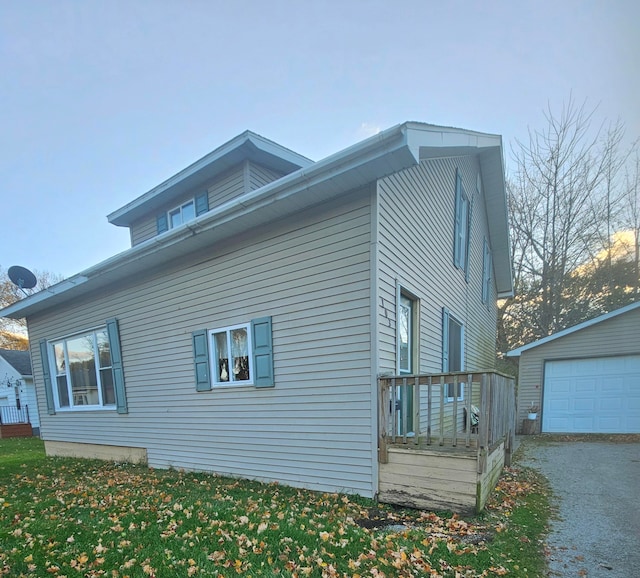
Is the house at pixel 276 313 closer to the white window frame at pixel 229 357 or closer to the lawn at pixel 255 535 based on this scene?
the white window frame at pixel 229 357

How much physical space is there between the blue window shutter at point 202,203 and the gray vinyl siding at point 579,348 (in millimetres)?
10424

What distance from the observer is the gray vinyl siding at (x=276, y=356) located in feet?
13.9

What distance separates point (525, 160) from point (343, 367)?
54.6ft

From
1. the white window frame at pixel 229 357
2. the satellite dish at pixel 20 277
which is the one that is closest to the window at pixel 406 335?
the white window frame at pixel 229 357

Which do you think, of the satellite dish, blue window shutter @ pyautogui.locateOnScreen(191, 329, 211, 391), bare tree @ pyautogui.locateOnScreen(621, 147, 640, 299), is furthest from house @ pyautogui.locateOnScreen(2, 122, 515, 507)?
bare tree @ pyautogui.locateOnScreen(621, 147, 640, 299)

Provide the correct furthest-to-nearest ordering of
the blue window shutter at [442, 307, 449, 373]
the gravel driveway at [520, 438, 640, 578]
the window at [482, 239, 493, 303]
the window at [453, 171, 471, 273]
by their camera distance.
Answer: the window at [482, 239, 493, 303]
the window at [453, 171, 471, 273]
the blue window shutter at [442, 307, 449, 373]
the gravel driveway at [520, 438, 640, 578]

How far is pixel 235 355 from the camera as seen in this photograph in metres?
5.41

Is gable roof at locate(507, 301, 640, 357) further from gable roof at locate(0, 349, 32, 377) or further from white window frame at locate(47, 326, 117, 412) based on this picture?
gable roof at locate(0, 349, 32, 377)

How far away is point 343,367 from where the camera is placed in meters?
4.29

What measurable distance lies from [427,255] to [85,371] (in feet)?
26.1

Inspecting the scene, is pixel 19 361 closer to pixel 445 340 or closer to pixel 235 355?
pixel 235 355

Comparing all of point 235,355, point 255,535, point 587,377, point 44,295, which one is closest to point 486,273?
point 587,377

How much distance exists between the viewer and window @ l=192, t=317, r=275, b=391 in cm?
493

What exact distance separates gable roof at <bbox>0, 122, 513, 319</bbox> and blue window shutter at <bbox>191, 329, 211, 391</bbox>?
147 centimetres
